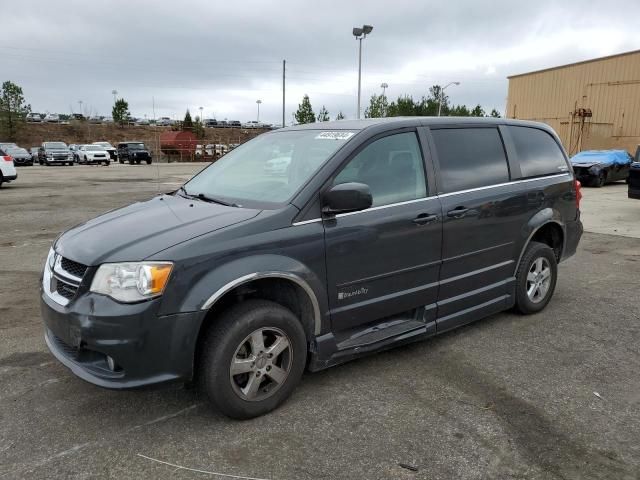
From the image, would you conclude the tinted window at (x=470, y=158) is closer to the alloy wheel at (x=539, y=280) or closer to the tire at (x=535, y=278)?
the tire at (x=535, y=278)

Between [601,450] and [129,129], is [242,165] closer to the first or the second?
[601,450]

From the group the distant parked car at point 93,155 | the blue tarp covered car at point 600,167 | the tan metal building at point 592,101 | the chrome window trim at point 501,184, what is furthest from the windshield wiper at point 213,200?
the distant parked car at point 93,155

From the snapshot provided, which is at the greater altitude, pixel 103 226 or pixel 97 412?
pixel 103 226

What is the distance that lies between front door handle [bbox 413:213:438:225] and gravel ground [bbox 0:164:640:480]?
1052 mm

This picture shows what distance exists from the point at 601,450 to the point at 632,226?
8988 millimetres

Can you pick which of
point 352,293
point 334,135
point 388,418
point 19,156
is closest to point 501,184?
point 334,135

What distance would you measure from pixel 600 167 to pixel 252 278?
62.3 feet

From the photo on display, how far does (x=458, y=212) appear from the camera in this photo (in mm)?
3928

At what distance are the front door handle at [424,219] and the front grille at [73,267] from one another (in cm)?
216

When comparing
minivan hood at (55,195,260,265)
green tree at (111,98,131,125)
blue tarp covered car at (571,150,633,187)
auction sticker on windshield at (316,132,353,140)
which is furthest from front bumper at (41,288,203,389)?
green tree at (111,98,131,125)

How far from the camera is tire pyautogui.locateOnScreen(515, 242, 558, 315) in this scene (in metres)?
4.64

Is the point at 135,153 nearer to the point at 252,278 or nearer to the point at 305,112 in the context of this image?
the point at 305,112

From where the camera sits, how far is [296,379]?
126 inches

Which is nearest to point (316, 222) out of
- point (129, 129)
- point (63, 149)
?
point (63, 149)
